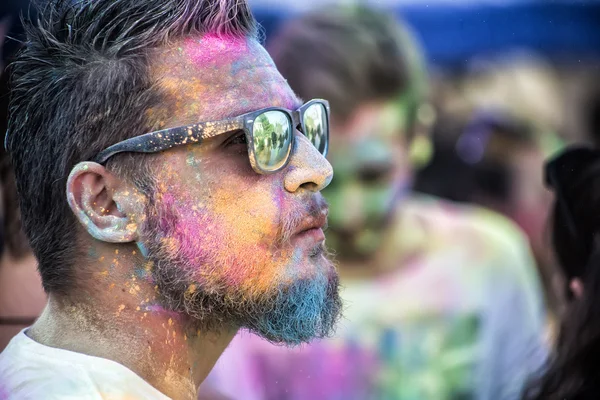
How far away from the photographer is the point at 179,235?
6.52 feet

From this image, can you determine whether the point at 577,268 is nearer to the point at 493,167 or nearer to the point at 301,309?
the point at 493,167

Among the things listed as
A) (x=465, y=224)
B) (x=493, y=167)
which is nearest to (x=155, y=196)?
(x=465, y=224)

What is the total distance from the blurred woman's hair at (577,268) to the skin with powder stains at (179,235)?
1404 millimetres

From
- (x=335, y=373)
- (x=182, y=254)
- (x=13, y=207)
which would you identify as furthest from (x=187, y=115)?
(x=335, y=373)

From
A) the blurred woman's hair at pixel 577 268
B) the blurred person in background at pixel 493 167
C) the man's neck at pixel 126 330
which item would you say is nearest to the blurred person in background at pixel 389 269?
the blurred person in background at pixel 493 167

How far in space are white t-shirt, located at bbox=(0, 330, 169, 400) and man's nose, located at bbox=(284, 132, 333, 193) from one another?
566 millimetres

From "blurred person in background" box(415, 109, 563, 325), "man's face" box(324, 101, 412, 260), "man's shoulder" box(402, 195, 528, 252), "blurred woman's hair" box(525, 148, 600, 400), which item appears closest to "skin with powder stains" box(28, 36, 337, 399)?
"blurred woman's hair" box(525, 148, 600, 400)

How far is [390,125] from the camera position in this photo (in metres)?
4.20

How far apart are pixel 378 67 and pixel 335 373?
58.1 inches

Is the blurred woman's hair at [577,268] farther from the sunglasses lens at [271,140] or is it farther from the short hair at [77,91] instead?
the short hair at [77,91]

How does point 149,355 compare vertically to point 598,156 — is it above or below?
above

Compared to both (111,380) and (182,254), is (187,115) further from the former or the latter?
(111,380)

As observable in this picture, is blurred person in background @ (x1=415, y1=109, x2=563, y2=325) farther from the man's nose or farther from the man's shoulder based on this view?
the man's nose

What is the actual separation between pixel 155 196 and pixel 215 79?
0.31m
